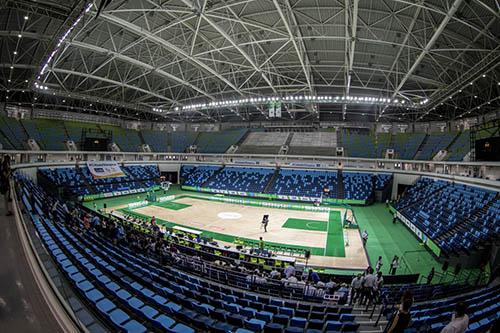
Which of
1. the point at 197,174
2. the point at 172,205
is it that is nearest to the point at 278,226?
the point at 172,205

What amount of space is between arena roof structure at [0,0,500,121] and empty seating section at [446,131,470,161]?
4.32 meters

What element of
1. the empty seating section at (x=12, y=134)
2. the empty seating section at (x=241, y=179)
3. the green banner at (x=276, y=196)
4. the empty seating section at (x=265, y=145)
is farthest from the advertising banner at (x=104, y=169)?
the empty seating section at (x=265, y=145)

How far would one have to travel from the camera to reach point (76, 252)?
8914 mm

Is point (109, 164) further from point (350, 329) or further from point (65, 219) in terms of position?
point (350, 329)

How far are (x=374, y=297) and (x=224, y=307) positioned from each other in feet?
18.3

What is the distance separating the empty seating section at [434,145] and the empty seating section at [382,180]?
4.91 m

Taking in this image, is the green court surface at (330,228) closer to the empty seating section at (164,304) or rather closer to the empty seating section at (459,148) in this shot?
the empty seating section at (164,304)

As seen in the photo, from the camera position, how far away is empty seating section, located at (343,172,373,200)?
34.2 meters

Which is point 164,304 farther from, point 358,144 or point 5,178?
point 358,144

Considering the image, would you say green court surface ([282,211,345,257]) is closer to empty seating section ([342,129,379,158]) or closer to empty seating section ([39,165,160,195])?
empty seating section ([342,129,379,158])

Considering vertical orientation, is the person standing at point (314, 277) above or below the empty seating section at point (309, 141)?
below

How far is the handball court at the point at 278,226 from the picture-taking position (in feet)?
57.7

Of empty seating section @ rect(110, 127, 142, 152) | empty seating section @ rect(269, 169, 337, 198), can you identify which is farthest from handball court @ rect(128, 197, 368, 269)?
empty seating section @ rect(110, 127, 142, 152)

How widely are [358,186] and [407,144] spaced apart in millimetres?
12123
